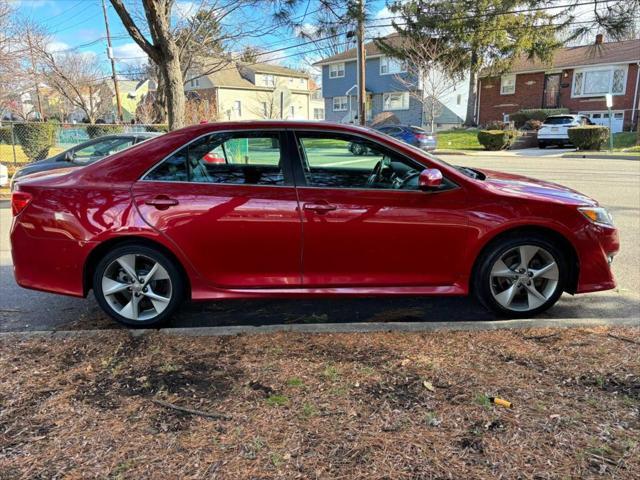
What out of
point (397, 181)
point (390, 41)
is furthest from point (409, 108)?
point (397, 181)

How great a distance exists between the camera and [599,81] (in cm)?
3269

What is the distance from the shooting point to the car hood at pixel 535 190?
395 centimetres

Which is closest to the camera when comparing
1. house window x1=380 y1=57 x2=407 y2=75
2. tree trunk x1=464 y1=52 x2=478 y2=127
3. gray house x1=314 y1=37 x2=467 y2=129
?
tree trunk x1=464 y1=52 x2=478 y2=127

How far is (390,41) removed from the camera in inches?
1353

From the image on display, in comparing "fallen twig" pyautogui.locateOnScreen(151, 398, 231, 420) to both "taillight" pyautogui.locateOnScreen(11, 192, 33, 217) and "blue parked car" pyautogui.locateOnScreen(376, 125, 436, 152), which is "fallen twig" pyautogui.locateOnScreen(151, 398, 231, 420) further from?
"blue parked car" pyautogui.locateOnScreen(376, 125, 436, 152)

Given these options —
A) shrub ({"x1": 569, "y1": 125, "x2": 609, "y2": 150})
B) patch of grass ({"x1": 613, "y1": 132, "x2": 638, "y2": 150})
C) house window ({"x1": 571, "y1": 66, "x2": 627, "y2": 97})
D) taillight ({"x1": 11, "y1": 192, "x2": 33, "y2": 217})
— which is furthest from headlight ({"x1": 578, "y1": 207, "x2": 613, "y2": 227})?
house window ({"x1": 571, "y1": 66, "x2": 627, "y2": 97})

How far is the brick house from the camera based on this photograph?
3123cm

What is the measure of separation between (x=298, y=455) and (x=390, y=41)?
35500 millimetres

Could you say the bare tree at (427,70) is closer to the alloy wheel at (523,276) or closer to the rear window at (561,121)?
the rear window at (561,121)

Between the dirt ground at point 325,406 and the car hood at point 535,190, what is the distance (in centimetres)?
103

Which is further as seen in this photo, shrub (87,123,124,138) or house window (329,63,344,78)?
house window (329,63,344,78)

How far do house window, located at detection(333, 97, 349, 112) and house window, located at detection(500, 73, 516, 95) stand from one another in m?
13.1

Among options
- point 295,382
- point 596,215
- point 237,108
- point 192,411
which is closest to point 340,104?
point 237,108

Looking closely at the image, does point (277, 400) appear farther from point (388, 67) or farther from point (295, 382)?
point (388, 67)
